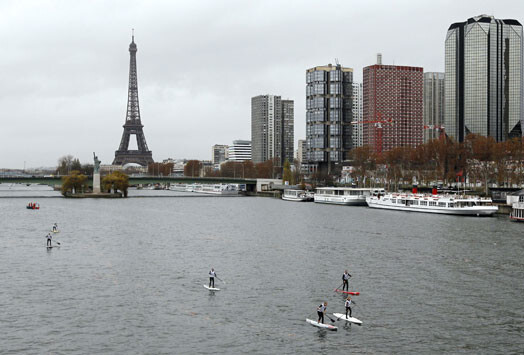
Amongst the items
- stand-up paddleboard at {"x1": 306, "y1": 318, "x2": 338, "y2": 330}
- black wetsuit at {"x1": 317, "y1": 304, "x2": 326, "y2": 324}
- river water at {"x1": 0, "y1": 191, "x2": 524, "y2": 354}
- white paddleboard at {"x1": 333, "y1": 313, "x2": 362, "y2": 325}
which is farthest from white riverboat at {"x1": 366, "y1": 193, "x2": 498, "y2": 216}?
stand-up paddleboard at {"x1": 306, "y1": 318, "x2": 338, "y2": 330}

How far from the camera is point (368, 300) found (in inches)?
1633

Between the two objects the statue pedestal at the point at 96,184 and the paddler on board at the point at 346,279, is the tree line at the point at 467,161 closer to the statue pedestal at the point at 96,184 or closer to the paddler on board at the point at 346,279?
the statue pedestal at the point at 96,184

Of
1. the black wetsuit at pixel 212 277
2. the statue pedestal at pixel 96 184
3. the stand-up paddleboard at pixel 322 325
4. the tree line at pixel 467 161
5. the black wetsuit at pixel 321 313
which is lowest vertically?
the stand-up paddleboard at pixel 322 325

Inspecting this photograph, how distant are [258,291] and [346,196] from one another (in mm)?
111503

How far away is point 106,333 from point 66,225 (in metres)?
62.1

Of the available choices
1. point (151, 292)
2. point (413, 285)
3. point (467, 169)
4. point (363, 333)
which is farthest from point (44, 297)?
point (467, 169)

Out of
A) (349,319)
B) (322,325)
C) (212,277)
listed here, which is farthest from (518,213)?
(322,325)

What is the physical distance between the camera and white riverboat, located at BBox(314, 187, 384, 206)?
15025cm

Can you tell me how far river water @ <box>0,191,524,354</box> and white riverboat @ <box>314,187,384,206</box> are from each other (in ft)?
221

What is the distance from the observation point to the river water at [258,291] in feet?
108

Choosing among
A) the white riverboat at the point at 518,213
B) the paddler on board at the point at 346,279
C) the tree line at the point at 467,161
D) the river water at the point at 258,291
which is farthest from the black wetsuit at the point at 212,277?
the tree line at the point at 467,161

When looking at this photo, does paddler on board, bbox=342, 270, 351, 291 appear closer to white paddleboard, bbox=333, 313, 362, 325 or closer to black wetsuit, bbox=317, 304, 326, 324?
white paddleboard, bbox=333, 313, 362, 325

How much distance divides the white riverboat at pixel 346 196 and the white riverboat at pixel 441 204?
601 inches

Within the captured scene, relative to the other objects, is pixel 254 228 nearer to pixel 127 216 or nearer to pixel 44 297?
pixel 127 216
